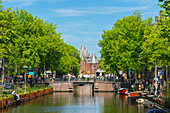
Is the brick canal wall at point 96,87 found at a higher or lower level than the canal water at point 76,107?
higher

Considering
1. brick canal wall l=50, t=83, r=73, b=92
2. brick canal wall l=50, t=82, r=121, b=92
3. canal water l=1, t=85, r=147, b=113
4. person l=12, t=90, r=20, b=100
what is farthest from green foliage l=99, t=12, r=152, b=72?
person l=12, t=90, r=20, b=100

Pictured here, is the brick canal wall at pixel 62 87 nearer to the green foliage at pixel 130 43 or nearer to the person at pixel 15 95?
the green foliage at pixel 130 43

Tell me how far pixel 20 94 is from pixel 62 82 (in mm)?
47814

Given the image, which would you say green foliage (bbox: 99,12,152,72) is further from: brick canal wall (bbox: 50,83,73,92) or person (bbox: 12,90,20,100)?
person (bbox: 12,90,20,100)

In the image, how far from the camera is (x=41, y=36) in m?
85.2

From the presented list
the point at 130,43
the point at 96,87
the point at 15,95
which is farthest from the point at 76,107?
the point at 96,87

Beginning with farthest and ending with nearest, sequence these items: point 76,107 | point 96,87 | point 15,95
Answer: point 96,87 → point 76,107 → point 15,95

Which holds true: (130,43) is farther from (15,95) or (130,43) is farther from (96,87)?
(96,87)

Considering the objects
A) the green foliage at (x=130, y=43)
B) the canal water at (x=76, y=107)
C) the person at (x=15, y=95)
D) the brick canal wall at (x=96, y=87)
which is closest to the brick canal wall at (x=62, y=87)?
the brick canal wall at (x=96, y=87)

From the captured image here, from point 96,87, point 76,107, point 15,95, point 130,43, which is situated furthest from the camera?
point 96,87

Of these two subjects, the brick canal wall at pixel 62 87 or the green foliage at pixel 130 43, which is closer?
the green foliage at pixel 130 43

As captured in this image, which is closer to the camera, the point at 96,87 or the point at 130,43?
the point at 130,43

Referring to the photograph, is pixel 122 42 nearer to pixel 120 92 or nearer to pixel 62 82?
pixel 120 92

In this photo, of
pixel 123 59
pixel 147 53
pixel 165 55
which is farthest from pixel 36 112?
pixel 123 59
